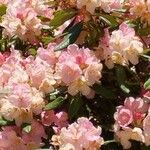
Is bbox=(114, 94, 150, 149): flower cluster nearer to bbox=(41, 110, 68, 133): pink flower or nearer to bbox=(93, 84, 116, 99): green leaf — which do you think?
bbox=(93, 84, 116, 99): green leaf

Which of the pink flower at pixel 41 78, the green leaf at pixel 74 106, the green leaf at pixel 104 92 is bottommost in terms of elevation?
the green leaf at pixel 74 106

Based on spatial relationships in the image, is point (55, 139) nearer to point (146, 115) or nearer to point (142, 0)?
point (146, 115)

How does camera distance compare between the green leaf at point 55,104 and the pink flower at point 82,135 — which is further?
the green leaf at point 55,104

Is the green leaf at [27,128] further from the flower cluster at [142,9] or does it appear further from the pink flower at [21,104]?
the flower cluster at [142,9]

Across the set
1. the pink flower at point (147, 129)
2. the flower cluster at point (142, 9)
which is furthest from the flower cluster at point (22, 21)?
the pink flower at point (147, 129)

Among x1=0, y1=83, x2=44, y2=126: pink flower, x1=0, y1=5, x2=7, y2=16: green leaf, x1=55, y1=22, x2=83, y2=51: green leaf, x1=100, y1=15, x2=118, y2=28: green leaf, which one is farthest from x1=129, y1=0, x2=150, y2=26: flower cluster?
x1=0, y1=5, x2=7, y2=16: green leaf

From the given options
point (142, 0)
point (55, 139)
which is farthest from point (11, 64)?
point (142, 0)

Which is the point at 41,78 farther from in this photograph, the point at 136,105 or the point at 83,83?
the point at 136,105
